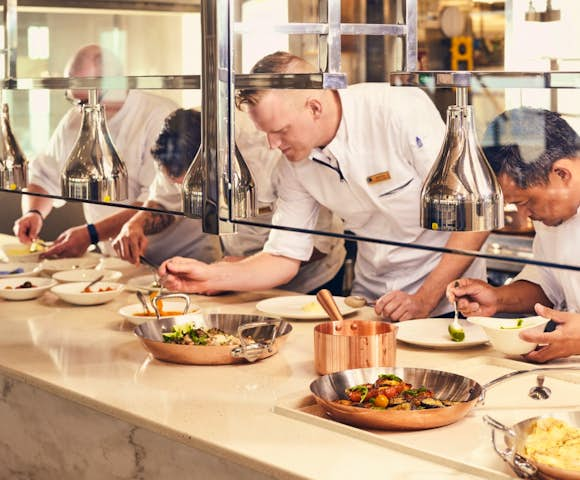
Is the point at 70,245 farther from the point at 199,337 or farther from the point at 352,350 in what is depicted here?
the point at 352,350

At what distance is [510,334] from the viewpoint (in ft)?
7.31

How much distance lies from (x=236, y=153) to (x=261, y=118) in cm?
98

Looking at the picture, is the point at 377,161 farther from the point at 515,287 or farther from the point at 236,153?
the point at 236,153

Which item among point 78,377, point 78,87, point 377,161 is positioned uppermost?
point 78,87

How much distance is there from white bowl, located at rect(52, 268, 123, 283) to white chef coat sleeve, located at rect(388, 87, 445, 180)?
3.56 feet

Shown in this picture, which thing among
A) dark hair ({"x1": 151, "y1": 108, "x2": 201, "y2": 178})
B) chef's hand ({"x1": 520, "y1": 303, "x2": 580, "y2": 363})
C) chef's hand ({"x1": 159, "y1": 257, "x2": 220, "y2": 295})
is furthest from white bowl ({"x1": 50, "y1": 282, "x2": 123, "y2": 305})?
chef's hand ({"x1": 520, "y1": 303, "x2": 580, "y2": 363})

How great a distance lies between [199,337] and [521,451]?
38.7 inches

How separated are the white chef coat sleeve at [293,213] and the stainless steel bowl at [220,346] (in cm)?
77

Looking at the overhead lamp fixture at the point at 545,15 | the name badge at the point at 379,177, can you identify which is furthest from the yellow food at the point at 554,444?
the overhead lamp fixture at the point at 545,15

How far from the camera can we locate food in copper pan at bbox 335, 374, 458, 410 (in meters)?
1.84

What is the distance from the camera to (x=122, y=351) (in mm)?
2482

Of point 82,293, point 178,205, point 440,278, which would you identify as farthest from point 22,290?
point 440,278

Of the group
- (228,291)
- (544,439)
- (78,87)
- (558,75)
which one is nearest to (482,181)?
(558,75)

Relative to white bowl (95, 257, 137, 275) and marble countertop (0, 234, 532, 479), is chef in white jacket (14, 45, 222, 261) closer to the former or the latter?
white bowl (95, 257, 137, 275)
